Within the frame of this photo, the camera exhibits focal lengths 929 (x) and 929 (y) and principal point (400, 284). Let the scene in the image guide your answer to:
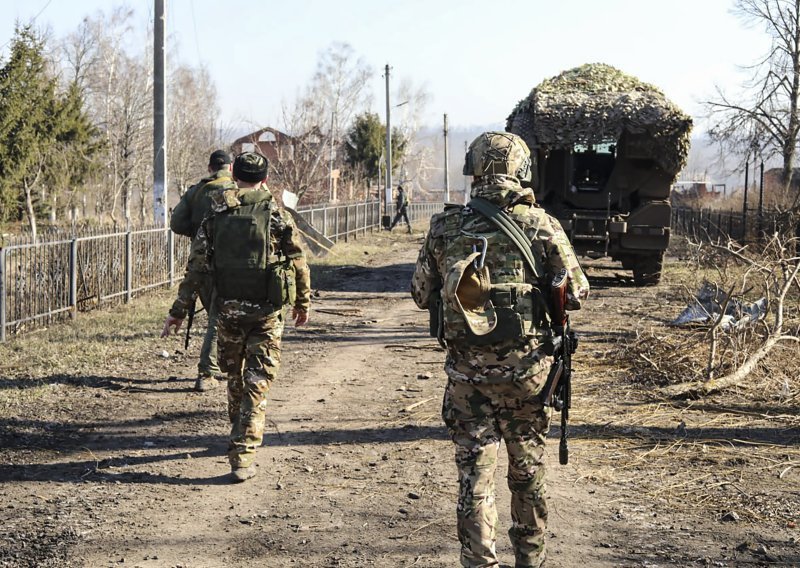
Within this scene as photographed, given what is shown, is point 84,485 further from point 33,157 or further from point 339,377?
point 33,157

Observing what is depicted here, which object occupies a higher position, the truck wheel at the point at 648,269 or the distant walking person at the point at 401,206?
the distant walking person at the point at 401,206

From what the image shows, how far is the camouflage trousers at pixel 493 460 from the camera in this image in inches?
146

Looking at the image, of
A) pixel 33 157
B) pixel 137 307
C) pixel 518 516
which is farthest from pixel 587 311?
pixel 33 157

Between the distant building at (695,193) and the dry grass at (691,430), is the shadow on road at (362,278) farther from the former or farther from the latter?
the distant building at (695,193)

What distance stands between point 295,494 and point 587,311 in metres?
8.49

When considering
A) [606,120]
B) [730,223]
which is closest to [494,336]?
[606,120]

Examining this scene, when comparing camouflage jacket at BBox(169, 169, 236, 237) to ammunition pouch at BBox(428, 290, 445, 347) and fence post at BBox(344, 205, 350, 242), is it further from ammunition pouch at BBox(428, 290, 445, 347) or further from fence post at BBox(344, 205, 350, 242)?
fence post at BBox(344, 205, 350, 242)

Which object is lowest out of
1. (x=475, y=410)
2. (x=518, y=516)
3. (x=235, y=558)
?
(x=235, y=558)

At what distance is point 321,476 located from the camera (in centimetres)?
557

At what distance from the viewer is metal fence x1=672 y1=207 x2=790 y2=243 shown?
65.0ft

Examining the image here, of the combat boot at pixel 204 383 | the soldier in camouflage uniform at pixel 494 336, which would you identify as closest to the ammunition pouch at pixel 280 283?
the soldier in camouflage uniform at pixel 494 336

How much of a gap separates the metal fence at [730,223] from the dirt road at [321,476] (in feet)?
31.5

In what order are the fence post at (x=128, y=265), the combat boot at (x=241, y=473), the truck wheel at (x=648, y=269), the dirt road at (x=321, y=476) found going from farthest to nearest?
the truck wheel at (x=648, y=269) → the fence post at (x=128, y=265) → the combat boot at (x=241, y=473) → the dirt road at (x=321, y=476)

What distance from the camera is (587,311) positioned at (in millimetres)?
13039
